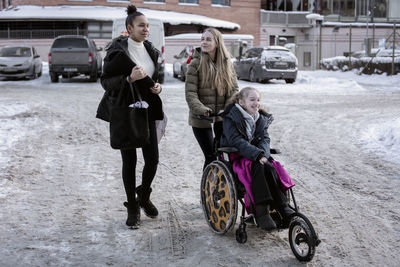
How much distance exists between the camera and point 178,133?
9695mm

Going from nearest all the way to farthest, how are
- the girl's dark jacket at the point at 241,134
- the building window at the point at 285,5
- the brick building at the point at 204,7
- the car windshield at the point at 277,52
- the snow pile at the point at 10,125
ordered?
the girl's dark jacket at the point at 241,134
the snow pile at the point at 10,125
the car windshield at the point at 277,52
the brick building at the point at 204,7
the building window at the point at 285,5

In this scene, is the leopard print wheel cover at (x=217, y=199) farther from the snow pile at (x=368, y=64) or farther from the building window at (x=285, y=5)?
the building window at (x=285, y=5)

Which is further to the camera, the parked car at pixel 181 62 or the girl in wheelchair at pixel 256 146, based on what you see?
the parked car at pixel 181 62

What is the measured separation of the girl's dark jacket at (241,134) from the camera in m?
4.22

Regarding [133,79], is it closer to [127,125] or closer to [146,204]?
[127,125]

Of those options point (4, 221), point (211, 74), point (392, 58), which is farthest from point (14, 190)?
point (392, 58)

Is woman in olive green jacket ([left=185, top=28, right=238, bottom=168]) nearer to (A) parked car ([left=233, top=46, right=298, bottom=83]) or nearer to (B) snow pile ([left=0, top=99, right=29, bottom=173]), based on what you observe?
(B) snow pile ([left=0, top=99, right=29, bottom=173])

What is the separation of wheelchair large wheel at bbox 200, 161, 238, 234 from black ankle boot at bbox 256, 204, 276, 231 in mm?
235

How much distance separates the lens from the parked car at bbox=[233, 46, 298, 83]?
→ 20828mm

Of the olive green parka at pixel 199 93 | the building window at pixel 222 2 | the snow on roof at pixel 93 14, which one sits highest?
the building window at pixel 222 2

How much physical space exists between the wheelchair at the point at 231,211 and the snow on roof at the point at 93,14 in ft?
97.4

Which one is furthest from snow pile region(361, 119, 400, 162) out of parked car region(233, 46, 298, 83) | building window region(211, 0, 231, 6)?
building window region(211, 0, 231, 6)

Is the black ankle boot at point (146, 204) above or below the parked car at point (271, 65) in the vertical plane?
below

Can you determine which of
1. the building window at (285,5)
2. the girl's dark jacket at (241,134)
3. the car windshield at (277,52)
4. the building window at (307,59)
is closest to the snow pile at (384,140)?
the girl's dark jacket at (241,134)
